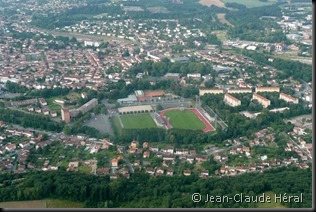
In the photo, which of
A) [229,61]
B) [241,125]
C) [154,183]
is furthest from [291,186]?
[229,61]

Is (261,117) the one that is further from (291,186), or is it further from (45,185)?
(45,185)

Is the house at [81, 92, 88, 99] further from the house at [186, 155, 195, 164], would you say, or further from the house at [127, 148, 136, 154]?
the house at [186, 155, 195, 164]

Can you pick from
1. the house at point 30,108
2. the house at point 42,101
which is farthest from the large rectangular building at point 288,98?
the house at point 30,108

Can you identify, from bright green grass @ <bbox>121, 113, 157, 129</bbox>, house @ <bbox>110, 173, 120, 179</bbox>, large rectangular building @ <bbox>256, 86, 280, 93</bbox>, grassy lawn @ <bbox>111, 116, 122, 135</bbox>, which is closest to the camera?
house @ <bbox>110, 173, 120, 179</bbox>

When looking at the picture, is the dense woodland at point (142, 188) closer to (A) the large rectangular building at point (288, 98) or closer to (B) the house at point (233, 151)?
(B) the house at point (233, 151)

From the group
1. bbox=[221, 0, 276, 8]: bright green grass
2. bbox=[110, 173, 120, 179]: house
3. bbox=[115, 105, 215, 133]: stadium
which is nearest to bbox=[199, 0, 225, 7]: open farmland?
bbox=[221, 0, 276, 8]: bright green grass

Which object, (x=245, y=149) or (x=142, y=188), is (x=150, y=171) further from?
(x=245, y=149)

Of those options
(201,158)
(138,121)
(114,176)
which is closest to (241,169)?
(201,158)
